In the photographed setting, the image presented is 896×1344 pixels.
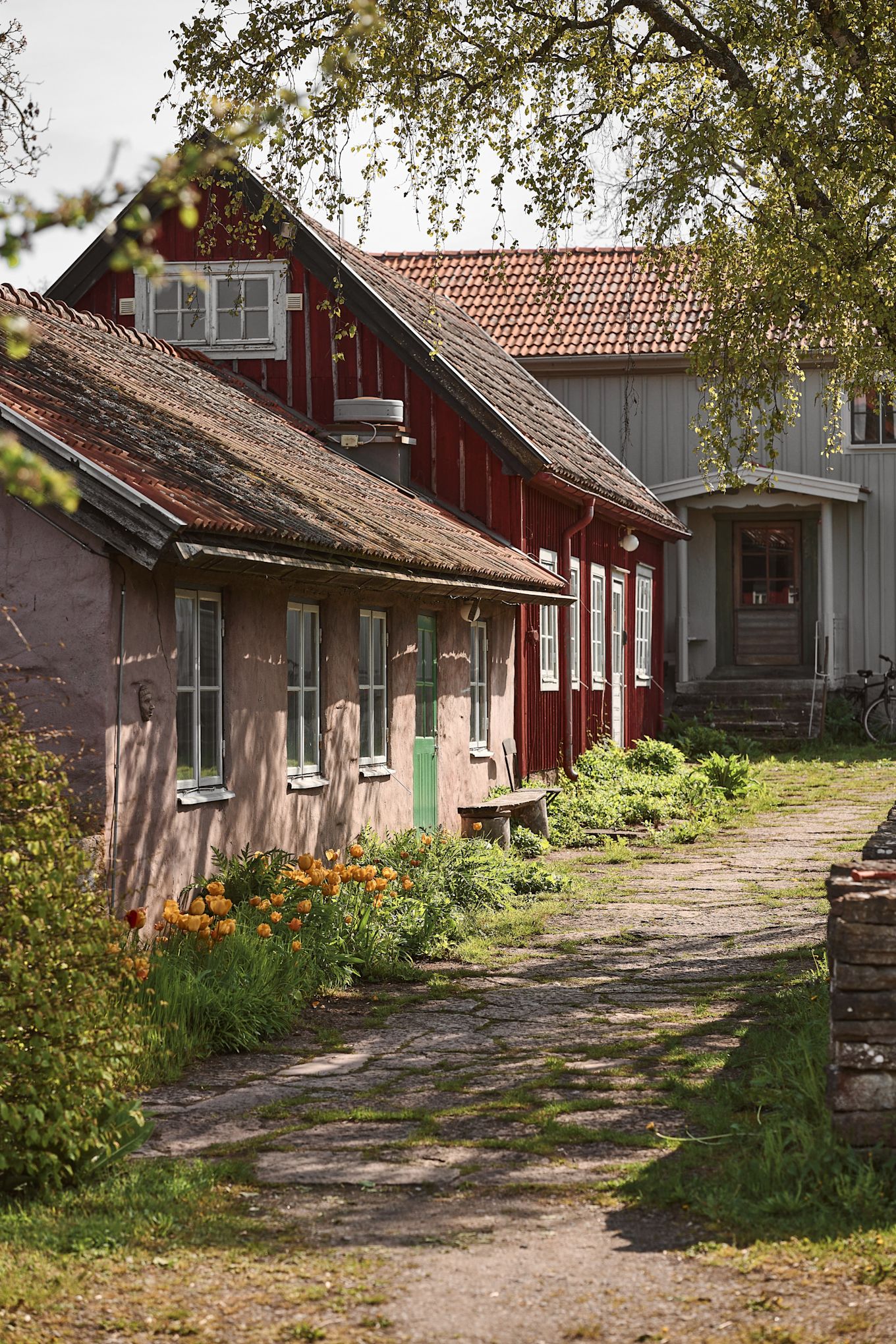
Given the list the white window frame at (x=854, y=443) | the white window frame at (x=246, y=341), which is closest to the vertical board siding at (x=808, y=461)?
the white window frame at (x=854, y=443)

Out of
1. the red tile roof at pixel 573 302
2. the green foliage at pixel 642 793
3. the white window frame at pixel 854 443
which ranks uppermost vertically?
the red tile roof at pixel 573 302

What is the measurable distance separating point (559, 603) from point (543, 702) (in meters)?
1.42

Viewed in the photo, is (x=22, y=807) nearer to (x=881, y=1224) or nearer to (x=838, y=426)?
(x=881, y=1224)

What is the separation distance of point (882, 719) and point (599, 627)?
630 cm

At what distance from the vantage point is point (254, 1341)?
405 cm

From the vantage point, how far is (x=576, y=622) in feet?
62.2

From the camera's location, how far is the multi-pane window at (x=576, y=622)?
1872 cm

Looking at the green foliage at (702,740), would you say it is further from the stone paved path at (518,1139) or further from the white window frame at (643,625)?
the stone paved path at (518,1139)

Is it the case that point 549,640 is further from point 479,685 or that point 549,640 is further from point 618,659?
point 618,659

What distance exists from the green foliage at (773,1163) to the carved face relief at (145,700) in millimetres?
3417

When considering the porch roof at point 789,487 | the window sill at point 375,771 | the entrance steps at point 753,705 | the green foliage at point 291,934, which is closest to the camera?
→ the green foliage at point 291,934

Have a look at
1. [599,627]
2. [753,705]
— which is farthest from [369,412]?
[753,705]

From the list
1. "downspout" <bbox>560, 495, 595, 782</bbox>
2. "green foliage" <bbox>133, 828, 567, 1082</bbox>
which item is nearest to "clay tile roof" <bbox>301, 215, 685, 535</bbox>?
"downspout" <bbox>560, 495, 595, 782</bbox>

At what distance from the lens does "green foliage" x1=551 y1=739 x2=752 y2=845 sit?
51.7 feet
